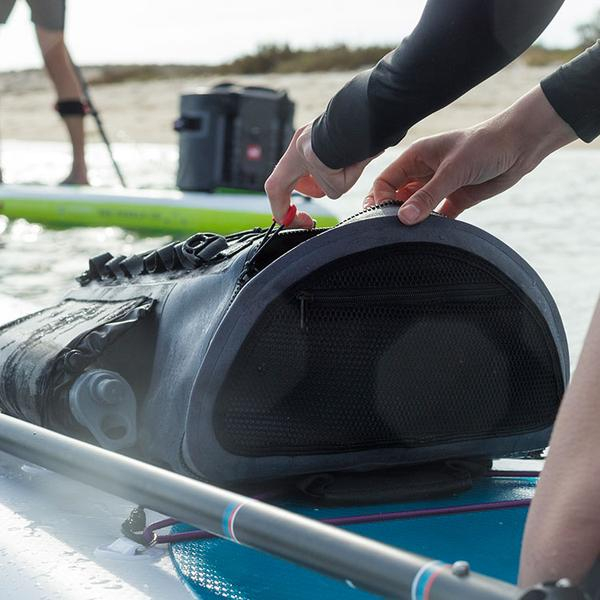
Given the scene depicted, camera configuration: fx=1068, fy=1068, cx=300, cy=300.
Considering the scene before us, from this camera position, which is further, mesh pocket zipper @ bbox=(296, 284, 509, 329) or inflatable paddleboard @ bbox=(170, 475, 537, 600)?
mesh pocket zipper @ bbox=(296, 284, 509, 329)

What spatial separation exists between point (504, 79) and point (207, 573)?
17462 mm

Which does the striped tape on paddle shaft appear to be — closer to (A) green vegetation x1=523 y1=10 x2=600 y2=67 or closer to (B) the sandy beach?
(B) the sandy beach

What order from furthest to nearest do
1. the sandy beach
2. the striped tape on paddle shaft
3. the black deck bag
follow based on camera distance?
1. the sandy beach
2. the black deck bag
3. the striped tape on paddle shaft

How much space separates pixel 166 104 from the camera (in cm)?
2067

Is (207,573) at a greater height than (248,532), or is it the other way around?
(248,532)

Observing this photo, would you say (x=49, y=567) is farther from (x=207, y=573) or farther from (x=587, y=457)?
(x=587, y=457)

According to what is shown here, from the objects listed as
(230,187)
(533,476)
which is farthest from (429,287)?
(230,187)

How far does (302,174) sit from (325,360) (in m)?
0.22

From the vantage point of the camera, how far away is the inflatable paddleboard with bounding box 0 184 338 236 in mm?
5035

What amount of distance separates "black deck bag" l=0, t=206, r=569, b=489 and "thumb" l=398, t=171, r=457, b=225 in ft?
0.06

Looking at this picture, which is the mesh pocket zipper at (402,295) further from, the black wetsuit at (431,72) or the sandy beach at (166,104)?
the sandy beach at (166,104)

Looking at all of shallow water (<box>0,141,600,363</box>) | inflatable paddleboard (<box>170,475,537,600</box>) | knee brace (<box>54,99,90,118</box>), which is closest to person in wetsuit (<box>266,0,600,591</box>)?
inflatable paddleboard (<box>170,475,537,600</box>)

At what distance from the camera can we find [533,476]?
1.43 m

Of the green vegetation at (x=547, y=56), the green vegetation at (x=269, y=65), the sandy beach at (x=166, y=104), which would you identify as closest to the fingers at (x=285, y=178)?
the sandy beach at (x=166, y=104)
